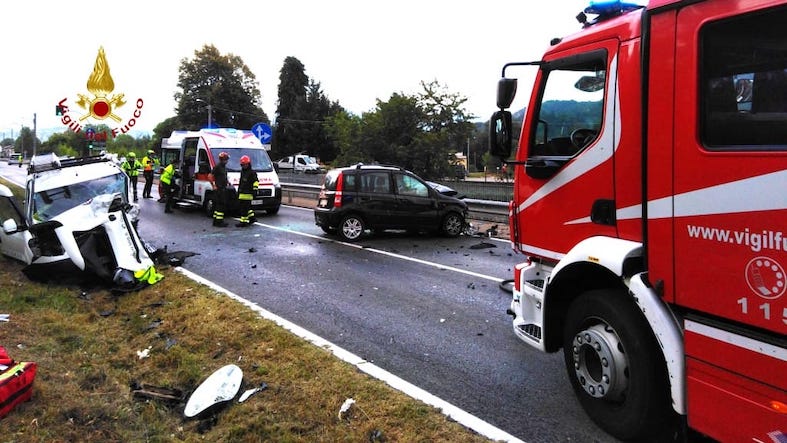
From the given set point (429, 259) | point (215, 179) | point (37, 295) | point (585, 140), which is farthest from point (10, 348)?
point (215, 179)

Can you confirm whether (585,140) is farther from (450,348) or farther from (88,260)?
(88,260)

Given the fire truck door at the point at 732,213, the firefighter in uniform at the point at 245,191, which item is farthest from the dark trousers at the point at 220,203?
the fire truck door at the point at 732,213

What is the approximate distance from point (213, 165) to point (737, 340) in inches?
603

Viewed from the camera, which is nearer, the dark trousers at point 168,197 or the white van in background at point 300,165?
the dark trousers at point 168,197

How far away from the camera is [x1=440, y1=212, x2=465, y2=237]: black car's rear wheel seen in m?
12.4

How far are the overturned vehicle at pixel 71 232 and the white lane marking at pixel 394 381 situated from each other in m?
2.14

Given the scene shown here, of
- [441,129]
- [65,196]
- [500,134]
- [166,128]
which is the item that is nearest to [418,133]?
[441,129]

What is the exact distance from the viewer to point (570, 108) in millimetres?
3816

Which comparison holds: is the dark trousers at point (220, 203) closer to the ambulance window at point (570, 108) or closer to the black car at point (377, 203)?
the black car at point (377, 203)

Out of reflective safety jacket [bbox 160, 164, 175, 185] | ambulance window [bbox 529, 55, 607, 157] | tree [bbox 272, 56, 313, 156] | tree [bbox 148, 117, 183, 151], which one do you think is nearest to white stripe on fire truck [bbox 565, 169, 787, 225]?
ambulance window [bbox 529, 55, 607, 157]

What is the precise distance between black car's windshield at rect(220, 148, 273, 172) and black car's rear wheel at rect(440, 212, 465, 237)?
6.73m

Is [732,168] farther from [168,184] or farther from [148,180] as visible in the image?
[148,180]

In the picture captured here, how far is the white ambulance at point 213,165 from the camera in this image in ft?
52.7

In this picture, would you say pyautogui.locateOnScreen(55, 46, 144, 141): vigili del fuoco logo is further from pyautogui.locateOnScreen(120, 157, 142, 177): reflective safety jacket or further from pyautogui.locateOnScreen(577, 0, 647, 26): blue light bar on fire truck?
pyautogui.locateOnScreen(577, 0, 647, 26): blue light bar on fire truck
